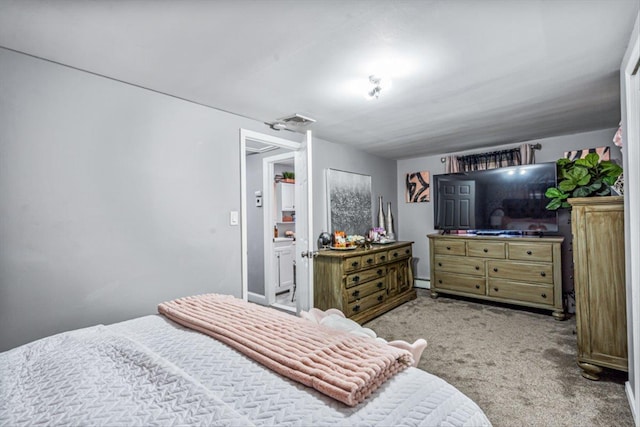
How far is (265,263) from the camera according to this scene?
4.47 m

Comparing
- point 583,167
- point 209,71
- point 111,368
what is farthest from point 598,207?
point 111,368

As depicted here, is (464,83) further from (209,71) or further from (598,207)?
(209,71)

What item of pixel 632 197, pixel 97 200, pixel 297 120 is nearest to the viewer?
pixel 632 197

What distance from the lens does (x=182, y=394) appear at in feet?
3.17

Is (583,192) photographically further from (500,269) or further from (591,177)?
(500,269)

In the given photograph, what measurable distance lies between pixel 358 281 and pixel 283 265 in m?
1.74

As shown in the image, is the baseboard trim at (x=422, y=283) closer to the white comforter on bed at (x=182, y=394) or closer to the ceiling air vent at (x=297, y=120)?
the ceiling air vent at (x=297, y=120)

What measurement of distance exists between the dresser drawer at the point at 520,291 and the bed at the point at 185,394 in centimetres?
350

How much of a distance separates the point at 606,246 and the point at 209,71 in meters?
3.15

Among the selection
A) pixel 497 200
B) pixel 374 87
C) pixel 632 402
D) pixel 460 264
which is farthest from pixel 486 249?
pixel 374 87

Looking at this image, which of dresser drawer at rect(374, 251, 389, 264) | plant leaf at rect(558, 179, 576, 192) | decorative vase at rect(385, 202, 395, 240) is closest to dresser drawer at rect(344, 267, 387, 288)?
dresser drawer at rect(374, 251, 389, 264)

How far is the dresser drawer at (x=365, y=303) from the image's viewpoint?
344cm

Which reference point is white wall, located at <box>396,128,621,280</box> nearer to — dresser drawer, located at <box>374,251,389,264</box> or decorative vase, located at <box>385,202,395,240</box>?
decorative vase, located at <box>385,202,395,240</box>

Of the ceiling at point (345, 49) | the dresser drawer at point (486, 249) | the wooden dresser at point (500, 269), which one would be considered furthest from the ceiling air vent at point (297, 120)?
the dresser drawer at point (486, 249)
